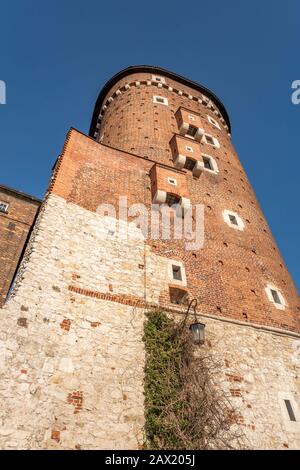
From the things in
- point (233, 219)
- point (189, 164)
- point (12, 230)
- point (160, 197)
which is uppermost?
point (189, 164)

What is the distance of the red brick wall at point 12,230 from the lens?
1455 centimetres

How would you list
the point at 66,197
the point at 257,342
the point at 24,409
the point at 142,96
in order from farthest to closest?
1. the point at 142,96
2. the point at 66,197
3. the point at 257,342
4. the point at 24,409

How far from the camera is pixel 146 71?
22797mm

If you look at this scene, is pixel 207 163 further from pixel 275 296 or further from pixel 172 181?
pixel 275 296

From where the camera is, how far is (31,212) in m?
17.4

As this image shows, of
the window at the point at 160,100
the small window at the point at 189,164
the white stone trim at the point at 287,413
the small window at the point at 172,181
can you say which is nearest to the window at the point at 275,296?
the white stone trim at the point at 287,413

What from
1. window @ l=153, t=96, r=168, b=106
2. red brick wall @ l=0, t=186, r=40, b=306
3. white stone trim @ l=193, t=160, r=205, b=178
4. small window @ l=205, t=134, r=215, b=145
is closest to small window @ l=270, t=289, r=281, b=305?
white stone trim @ l=193, t=160, r=205, b=178

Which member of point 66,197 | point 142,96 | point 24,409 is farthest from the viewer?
point 142,96

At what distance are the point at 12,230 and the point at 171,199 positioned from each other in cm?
845

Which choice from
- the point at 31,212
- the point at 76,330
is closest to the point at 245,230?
the point at 76,330

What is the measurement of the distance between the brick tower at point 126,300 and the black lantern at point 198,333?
81cm

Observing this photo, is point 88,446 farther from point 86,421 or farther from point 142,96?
point 142,96

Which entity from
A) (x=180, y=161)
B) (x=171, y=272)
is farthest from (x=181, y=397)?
(x=180, y=161)

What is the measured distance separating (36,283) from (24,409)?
103 inches
